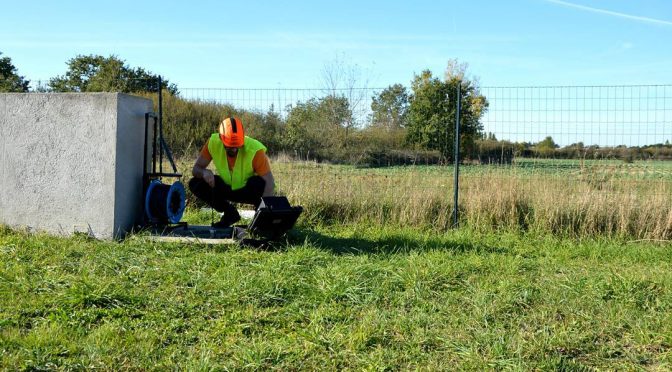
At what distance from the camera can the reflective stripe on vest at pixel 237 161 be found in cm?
725

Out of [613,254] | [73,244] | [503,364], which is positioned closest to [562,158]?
[613,254]

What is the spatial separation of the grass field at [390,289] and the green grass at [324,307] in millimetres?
16

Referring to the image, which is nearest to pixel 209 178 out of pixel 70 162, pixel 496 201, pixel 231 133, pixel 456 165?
pixel 231 133

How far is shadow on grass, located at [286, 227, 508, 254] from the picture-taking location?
6.82m

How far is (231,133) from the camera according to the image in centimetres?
700

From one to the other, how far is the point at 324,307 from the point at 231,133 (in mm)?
3075

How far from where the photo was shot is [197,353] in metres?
3.74

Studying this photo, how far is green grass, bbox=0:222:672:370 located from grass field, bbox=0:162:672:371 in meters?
0.02

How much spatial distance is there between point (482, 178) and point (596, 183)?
1.56 m

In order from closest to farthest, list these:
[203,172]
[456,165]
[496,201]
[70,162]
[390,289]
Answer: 1. [390,289]
2. [70,162]
3. [203,172]
4. [496,201]
5. [456,165]

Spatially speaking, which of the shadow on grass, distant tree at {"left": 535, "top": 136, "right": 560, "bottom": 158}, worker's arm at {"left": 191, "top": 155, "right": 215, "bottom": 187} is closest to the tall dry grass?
distant tree at {"left": 535, "top": 136, "right": 560, "bottom": 158}

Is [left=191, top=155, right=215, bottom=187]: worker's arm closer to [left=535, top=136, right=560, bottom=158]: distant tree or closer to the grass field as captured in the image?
the grass field

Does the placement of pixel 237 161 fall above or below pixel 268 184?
above

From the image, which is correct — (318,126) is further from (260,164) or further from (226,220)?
(226,220)
